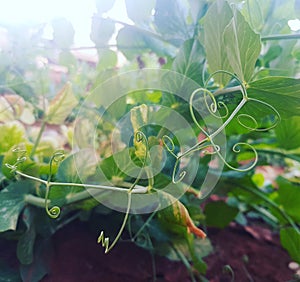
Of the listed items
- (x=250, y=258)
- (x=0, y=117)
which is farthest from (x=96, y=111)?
(x=250, y=258)

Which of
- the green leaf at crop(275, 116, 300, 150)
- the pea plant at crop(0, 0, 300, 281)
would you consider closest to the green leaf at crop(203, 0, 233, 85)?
the pea plant at crop(0, 0, 300, 281)

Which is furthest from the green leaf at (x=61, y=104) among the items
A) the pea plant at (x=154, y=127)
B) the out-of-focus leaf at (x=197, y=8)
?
the out-of-focus leaf at (x=197, y=8)

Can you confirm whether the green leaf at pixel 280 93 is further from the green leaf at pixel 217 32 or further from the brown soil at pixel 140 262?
the brown soil at pixel 140 262

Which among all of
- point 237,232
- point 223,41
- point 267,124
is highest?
point 223,41

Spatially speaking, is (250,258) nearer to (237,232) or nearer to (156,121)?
(237,232)

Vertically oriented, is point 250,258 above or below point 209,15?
below

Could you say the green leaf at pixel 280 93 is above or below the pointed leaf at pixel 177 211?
above

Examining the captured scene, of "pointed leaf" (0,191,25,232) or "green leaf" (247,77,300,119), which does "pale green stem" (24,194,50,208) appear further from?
"green leaf" (247,77,300,119)

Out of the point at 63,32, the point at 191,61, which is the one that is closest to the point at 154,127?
the point at 191,61
